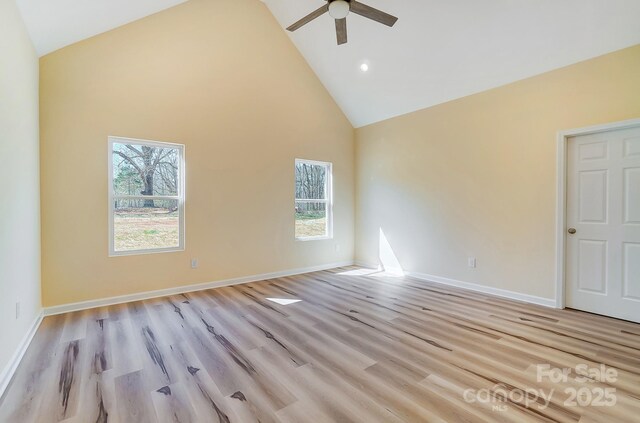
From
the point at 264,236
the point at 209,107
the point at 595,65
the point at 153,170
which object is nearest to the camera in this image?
the point at 595,65

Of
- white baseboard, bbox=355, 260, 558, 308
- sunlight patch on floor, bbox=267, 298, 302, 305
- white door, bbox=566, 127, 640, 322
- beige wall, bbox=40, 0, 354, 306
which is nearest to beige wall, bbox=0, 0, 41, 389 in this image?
beige wall, bbox=40, 0, 354, 306

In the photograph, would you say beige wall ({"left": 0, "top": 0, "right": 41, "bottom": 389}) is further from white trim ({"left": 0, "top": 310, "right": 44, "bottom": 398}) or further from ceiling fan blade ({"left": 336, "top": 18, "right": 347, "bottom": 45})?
ceiling fan blade ({"left": 336, "top": 18, "right": 347, "bottom": 45})

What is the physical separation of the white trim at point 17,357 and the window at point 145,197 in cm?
99

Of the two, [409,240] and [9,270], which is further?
[409,240]

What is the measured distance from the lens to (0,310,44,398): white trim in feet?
6.41

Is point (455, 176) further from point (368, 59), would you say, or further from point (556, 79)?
point (368, 59)

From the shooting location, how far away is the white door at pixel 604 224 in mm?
3080

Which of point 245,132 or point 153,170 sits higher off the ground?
point 245,132

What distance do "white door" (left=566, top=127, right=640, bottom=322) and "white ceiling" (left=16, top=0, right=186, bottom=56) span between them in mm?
5138

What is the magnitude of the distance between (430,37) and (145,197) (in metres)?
4.17

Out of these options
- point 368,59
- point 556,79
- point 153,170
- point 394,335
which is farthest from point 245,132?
point 556,79

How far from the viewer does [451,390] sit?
195 cm

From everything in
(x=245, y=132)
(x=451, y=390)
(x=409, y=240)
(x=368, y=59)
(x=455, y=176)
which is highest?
(x=368, y=59)

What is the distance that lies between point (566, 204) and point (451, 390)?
2.82 meters
